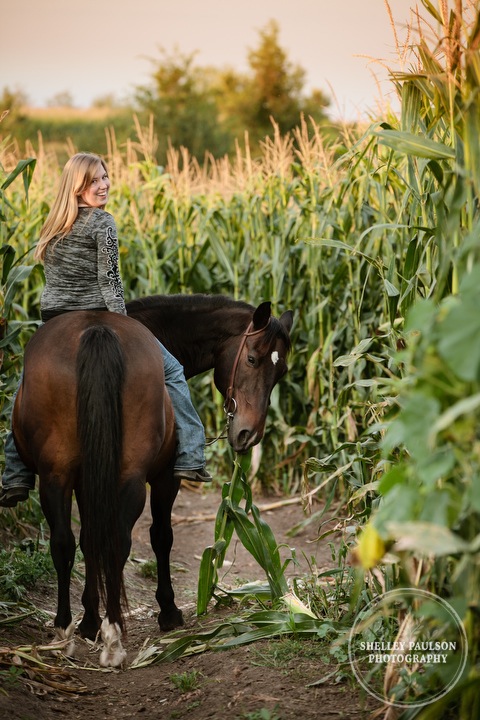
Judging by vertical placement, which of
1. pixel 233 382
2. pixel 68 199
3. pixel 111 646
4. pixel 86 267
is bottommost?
pixel 111 646

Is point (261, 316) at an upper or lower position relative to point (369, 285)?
upper

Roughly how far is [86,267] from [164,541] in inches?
70.4

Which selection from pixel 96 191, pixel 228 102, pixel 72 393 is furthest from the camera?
pixel 228 102

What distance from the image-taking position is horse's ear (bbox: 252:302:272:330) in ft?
15.0

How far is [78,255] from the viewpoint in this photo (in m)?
4.28

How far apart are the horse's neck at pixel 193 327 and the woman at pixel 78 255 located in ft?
1.80

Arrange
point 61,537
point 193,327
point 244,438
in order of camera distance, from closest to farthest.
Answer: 1. point 61,537
2. point 244,438
3. point 193,327

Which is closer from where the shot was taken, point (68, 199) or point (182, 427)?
point (68, 199)

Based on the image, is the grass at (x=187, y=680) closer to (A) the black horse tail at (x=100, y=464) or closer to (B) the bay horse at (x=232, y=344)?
(A) the black horse tail at (x=100, y=464)

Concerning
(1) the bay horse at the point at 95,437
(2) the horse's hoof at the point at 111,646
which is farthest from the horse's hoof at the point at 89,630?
(2) the horse's hoof at the point at 111,646

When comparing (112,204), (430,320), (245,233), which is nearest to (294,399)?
(245,233)

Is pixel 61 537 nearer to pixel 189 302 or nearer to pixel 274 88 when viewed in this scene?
pixel 189 302

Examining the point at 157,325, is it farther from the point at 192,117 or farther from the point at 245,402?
the point at 192,117

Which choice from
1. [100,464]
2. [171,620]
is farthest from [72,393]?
[171,620]
